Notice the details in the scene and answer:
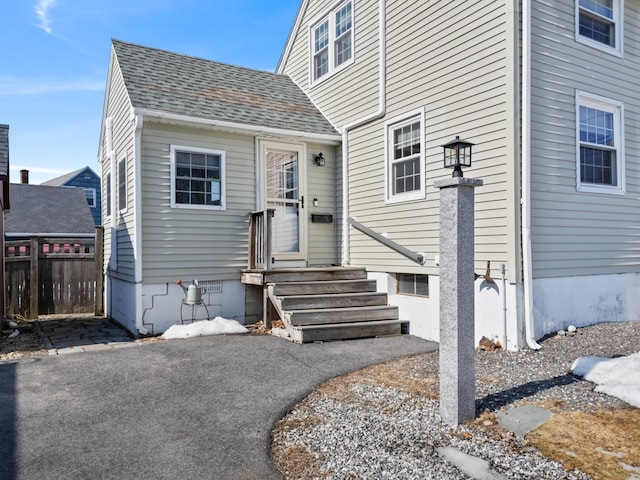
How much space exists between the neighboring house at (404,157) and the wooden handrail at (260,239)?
0.89 feet

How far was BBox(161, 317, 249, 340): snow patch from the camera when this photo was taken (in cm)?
694

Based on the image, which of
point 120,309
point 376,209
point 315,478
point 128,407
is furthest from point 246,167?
point 315,478

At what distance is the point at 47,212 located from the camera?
18359 mm

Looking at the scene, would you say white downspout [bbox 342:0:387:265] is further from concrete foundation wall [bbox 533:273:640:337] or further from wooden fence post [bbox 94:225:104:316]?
wooden fence post [bbox 94:225:104:316]

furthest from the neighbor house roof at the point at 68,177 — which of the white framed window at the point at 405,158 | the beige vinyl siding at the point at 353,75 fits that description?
the white framed window at the point at 405,158

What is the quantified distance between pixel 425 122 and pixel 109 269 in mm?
7139

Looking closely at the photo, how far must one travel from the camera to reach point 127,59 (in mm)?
8477

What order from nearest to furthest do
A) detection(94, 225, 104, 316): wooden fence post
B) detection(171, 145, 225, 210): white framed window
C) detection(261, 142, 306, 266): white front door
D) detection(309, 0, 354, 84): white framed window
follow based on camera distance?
detection(171, 145, 225, 210): white framed window, detection(261, 142, 306, 266): white front door, detection(309, 0, 354, 84): white framed window, detection(94, 225, 104, 316): wooden fence post

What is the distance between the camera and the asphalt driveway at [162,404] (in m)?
2.82

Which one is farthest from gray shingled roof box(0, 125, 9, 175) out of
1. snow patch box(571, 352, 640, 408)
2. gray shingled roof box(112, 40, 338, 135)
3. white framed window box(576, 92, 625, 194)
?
white framed window box(576, 92, 625, 194)

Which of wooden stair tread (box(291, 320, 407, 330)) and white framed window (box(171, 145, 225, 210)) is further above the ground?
white framed window (box(171, 145, 225, 210))

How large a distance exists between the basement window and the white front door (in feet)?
6.72

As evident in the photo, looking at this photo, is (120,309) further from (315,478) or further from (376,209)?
(315,478)

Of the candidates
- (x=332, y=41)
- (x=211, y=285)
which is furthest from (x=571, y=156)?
(x=211, y=285)
